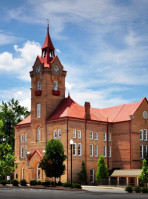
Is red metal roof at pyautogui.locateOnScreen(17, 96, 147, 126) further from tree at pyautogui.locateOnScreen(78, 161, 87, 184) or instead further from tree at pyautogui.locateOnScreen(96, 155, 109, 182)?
tree at pyautogui.locateOnScreen(78, 161, 87, 184)

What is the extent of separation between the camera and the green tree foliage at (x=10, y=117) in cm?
7594

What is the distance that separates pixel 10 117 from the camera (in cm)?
7706

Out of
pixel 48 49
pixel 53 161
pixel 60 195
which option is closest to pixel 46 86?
pixel 48 49

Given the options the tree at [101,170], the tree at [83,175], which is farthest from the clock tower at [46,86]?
the tree at [101,170]

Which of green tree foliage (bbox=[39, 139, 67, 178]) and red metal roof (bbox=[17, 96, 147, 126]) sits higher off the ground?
red metal roof (bbox=[17, 96, 147, 126])

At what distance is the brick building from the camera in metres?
57.1

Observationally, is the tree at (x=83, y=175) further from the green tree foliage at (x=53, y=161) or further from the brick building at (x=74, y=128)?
the green tree foliage at (x=53, y=161)

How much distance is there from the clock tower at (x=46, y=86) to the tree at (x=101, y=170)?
11.6 meters

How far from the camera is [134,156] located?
58438 millimetres

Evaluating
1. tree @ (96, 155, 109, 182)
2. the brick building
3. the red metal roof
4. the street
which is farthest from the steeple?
the street

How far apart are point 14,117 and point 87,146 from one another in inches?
990

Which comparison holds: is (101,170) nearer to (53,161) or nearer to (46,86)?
(53,161)

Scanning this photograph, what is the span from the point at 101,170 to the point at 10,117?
29.1 m

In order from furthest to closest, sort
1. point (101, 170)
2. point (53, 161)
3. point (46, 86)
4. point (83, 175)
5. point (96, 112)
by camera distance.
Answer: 1. point (96, 112)
2. point (46, 86)
3. point (101, 170)
4. point (83, 175)
5. point (53, 161)
